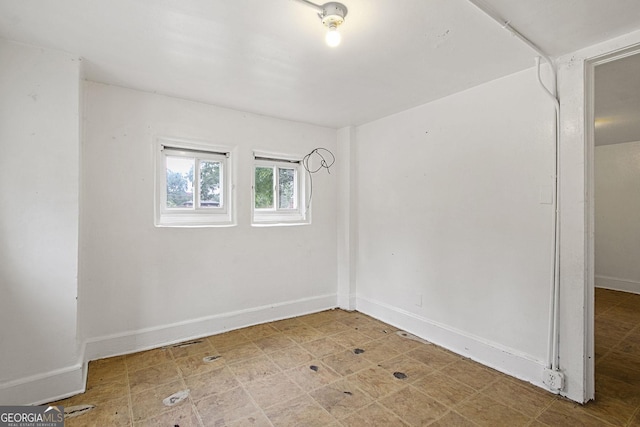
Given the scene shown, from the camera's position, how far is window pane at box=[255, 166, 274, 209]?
339 cm

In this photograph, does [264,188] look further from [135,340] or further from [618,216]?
[618,216]

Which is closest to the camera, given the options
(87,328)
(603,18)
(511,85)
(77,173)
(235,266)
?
(603,18)

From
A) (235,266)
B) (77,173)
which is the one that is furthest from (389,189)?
(77,173)

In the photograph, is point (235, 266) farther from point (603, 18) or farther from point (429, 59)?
point (603, 18)

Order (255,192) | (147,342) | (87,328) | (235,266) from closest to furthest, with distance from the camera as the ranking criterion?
(87,328), (147,342), (235,266), (255,192)

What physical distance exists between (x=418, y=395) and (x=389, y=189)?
1.95 m

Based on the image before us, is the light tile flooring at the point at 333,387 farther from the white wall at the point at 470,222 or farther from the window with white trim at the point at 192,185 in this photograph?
the window with white trim at the point at 192,185

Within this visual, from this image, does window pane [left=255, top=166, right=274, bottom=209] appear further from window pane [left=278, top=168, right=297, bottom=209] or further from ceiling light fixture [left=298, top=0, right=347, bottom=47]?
ceiling light fixture [left=298, top=0, right=347, bottom=47]

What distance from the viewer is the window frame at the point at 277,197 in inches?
130

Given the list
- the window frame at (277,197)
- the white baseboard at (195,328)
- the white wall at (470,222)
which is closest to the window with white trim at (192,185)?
the window frame at (277,197)

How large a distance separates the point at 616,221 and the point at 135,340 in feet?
22.3

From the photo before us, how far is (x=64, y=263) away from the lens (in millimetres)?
1953

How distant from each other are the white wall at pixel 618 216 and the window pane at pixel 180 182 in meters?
6.24

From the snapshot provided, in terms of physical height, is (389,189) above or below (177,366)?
above
